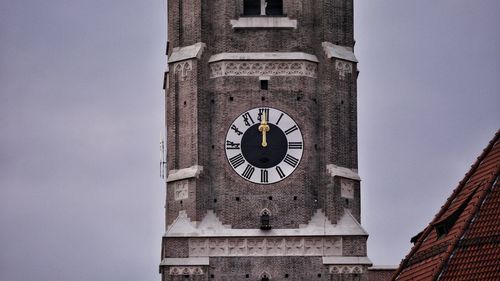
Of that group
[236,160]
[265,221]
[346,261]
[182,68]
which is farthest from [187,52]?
[346,261]

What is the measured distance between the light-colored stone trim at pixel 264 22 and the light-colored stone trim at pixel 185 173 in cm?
495

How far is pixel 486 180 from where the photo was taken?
76.1 meters

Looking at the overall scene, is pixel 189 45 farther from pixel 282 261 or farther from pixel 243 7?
pixel 282 261

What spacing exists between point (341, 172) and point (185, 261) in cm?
592

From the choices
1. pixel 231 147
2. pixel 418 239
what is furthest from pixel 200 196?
pixel 418 239

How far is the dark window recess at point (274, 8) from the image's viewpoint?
96.5 metres

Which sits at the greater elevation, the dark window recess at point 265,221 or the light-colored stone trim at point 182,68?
the light-colored stone trim at point 182,68

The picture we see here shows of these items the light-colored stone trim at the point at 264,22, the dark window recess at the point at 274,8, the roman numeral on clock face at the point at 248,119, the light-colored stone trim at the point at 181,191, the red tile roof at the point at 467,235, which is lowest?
the red tile roof at the point at 467,235

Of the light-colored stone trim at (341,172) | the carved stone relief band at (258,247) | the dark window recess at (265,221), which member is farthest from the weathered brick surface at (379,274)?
the dark window recess at (265,221)

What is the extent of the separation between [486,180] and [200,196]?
19.7 m

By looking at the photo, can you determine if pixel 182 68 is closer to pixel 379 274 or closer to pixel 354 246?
pixel 354 246

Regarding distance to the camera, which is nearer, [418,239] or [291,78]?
[418,239]

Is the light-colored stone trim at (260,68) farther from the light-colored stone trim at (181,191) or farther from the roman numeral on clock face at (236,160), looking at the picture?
the light-colored stone trim at (181,191)

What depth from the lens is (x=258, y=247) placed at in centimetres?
9369
